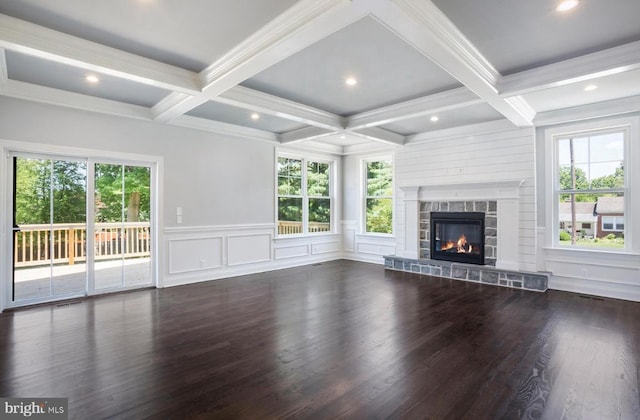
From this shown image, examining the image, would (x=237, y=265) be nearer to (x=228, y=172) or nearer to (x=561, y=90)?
(x=228, y=172)

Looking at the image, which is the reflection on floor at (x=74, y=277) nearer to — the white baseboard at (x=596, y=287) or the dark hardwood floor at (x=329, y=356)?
the dark hardwood floor at (x=329, y=356)

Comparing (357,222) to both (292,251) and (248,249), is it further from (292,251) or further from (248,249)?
(248,249)

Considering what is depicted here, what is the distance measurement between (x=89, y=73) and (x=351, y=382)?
4148 millimetres

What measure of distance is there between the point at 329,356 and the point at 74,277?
3988mm

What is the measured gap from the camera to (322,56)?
11.0 feet

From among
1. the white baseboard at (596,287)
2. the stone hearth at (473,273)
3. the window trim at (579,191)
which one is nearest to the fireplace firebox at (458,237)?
the stone hearth at (473,273)

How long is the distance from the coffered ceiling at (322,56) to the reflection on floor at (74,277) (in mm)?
2222

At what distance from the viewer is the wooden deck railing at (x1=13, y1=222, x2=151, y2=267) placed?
4.32 metres

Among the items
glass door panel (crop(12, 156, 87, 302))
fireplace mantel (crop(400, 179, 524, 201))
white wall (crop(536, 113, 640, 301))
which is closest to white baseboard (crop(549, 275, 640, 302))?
white wall (crop(536, 113, 640, 301))

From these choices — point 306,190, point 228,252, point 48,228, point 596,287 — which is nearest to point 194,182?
point 228,252

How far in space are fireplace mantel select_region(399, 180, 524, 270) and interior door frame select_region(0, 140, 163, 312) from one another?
183 inches

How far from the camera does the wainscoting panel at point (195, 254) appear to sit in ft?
17.9

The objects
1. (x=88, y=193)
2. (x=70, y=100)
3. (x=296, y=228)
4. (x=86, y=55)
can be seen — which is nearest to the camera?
(x=86, y=55)

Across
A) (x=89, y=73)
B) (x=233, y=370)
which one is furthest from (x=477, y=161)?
(x=89, y=73)
